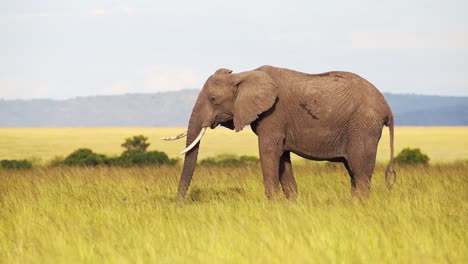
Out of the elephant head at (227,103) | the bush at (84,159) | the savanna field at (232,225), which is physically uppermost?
the elephant head at (227,103)

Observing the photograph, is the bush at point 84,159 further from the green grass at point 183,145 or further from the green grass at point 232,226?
the green grass at point 183,145

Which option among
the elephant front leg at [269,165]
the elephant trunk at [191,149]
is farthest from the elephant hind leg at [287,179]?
the elephant trunk at [191,149]

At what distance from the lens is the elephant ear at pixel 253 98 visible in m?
11.8

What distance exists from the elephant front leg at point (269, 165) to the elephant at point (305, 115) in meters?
0.07

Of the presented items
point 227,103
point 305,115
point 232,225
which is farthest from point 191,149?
point 232,225

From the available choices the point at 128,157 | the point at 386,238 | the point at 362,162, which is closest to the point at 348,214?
the point at 386,238

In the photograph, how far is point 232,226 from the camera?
365 inches

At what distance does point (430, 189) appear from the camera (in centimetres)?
1277

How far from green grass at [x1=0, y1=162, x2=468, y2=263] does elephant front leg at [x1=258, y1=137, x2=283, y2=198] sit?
0.26 meters

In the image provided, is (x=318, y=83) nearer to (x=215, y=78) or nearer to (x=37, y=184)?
(x=215, y=78)

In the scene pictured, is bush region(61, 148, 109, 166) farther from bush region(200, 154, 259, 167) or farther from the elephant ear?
the elephant ear

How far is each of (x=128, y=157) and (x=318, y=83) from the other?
1920 centimetres

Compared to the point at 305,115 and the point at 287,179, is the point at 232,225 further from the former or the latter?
the point at 287,179

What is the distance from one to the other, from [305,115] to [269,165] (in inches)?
37.8
